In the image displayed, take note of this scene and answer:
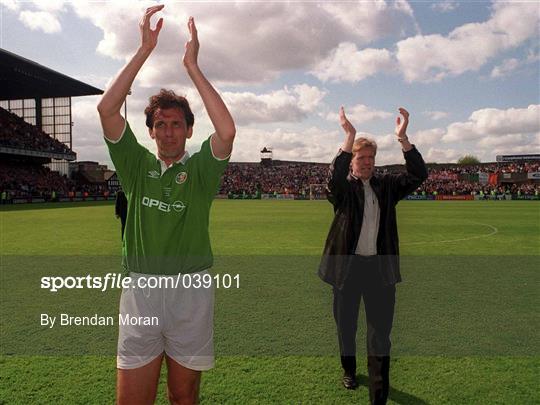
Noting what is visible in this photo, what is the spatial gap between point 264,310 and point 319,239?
8.15m

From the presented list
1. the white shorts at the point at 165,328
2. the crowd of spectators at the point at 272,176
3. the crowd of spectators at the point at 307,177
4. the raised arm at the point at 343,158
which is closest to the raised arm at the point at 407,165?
the raised arm at the point at 343,158

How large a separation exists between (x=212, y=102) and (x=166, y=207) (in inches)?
25.5

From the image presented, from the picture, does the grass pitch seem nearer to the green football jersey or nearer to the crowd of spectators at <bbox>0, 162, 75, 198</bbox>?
the green football jersey

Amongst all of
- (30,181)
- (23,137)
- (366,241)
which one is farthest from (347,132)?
(23,137)

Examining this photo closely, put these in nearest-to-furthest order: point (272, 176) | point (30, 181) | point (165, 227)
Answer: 1. point (165, 227)
2. point (30, 181)
3. point (272, 176)

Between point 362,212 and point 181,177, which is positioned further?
point 362,212

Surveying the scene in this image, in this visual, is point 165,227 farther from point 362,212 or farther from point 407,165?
point 407,165

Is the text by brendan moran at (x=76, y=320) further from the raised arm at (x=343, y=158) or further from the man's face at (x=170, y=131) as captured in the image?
the man's face at (x=170, y=131)

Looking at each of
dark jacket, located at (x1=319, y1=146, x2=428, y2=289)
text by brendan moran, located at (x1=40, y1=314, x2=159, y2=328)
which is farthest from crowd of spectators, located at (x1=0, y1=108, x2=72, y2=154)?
dark jacket, located at (x1=319, y1=146, x2=428, y2=289)

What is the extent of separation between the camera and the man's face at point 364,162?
12.7 ft

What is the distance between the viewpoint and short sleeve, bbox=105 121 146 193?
2.48 meters

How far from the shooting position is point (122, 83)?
2.32m

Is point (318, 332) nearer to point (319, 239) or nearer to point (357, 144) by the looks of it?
point (357, 144)

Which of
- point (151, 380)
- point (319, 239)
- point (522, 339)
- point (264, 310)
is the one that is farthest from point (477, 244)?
point (151, 380)
